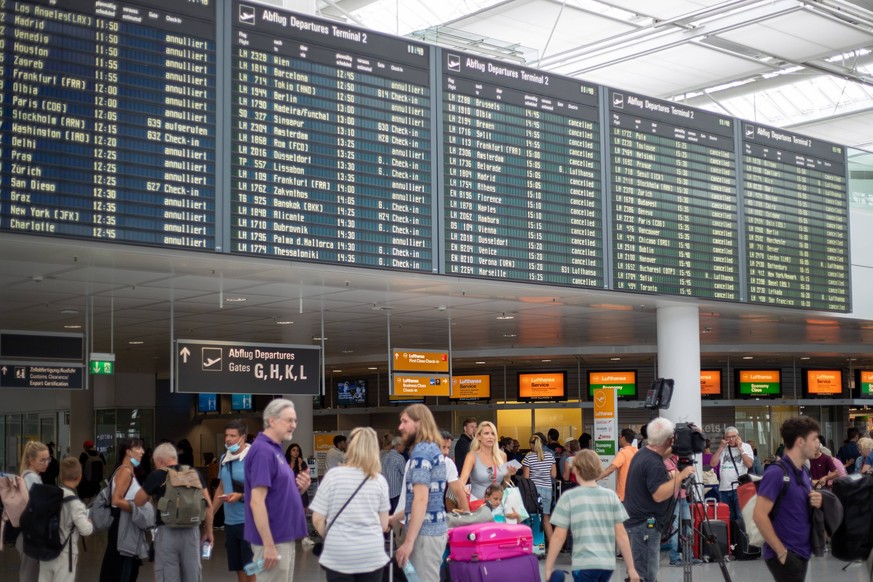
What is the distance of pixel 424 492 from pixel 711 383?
693 inches

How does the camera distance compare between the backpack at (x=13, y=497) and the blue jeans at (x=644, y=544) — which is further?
the backpack at (x=13, y=497)

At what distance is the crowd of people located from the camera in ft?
18.0

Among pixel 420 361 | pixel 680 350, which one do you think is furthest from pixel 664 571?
pixel 420 361

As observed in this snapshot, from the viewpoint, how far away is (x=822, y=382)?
23766 mm

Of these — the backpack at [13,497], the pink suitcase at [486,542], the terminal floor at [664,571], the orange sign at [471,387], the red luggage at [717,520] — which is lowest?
the terminal floor at [664,571]

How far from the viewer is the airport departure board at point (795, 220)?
502 inches

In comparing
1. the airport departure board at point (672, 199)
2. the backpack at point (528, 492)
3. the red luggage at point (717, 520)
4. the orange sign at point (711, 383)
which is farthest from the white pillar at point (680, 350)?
the orange sign at point (711, 383)

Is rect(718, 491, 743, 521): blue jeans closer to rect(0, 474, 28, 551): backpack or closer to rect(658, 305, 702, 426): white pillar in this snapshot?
rect(658, 305, 702, 426): white pillar

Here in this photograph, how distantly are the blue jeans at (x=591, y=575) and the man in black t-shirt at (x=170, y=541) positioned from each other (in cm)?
299

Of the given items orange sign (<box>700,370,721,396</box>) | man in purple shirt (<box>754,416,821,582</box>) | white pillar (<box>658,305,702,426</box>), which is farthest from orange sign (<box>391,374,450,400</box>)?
orange sign (<box>700,370,721,396</box>)

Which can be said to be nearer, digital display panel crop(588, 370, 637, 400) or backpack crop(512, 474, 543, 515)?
backpack crop(512, 474, 543, 515)

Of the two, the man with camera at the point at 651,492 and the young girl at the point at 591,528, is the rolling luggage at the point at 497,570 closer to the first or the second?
the young girl at the point at 591,528

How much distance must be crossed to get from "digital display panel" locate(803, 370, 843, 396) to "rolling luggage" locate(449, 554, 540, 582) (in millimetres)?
18302

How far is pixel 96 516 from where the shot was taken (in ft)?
27.1
